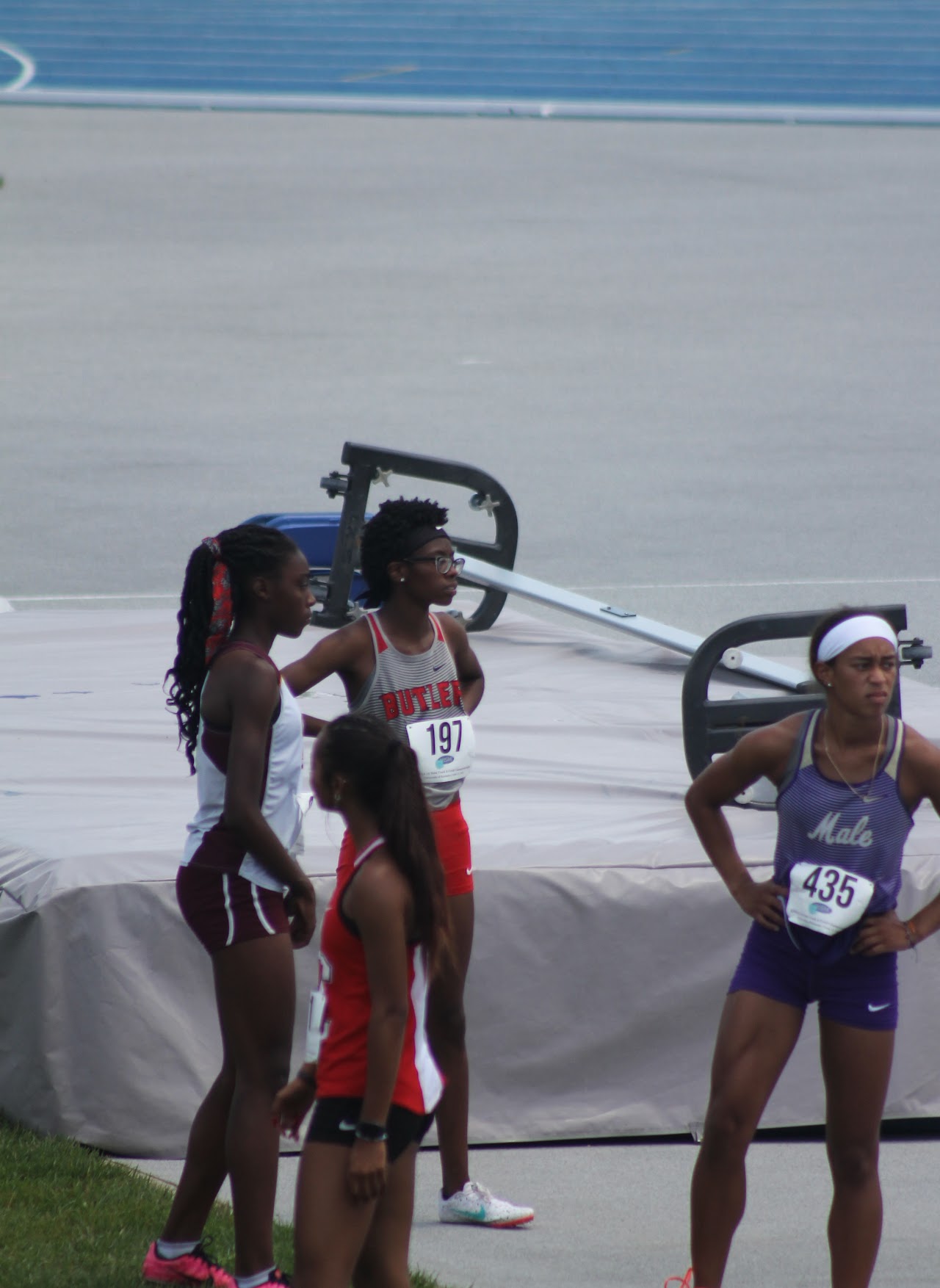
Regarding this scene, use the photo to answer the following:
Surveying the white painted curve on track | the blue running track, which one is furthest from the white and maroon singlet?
the white painted curve on track

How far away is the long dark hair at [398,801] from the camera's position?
3.21m

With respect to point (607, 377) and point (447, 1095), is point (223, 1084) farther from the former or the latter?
point (607, 377)

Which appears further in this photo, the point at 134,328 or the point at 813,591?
the point at 134,328

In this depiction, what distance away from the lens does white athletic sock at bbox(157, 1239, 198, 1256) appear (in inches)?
148

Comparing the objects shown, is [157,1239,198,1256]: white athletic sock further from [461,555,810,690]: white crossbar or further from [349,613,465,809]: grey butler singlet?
[461,555,810,690]: white crossbar

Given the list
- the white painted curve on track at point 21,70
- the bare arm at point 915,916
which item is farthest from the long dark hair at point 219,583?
the white painted curve on track at point 21,70

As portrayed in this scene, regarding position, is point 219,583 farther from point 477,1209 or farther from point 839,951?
point 477,1209

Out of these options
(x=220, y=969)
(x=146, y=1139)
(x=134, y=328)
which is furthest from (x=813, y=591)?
(x=134, y=328)

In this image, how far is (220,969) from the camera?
3.65 m

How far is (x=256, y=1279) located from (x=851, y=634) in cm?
172

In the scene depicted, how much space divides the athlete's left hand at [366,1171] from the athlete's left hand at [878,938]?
108 cm

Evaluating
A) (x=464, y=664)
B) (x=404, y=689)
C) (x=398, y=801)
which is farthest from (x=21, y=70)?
(x=398, y=801)

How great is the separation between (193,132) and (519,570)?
62.2 ft

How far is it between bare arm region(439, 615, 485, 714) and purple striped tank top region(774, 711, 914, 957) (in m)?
1.00
